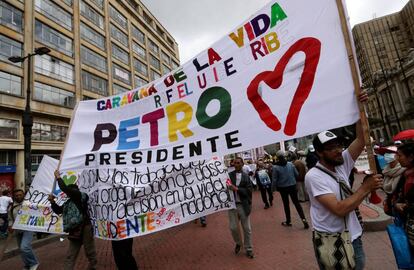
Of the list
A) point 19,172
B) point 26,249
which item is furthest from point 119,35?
point 26,249

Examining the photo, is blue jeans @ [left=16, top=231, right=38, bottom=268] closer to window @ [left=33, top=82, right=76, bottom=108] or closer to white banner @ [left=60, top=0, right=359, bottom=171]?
white banner @ [left=60, top=0, right=359, bottom=171]

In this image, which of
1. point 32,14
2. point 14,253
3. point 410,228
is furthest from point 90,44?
point 410,228

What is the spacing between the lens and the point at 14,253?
22.7 ft

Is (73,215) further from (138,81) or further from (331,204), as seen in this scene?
(138,81)

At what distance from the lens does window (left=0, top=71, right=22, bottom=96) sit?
2142 cm

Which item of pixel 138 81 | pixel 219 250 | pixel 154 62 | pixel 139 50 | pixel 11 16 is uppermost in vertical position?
pixel 139 50

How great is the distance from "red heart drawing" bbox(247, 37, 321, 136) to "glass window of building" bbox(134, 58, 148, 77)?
138ft

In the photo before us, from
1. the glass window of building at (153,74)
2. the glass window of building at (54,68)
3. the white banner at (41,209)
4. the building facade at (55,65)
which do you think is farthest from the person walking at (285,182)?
the glass window of building at (153,74)

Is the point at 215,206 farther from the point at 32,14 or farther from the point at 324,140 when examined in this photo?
the point at 32,14

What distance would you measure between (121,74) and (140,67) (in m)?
6.73

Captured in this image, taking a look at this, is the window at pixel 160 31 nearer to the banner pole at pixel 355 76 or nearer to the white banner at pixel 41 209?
the white banner at pixel 41 209

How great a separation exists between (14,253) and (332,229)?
7896 millimetres

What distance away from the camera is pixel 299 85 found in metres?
2.68

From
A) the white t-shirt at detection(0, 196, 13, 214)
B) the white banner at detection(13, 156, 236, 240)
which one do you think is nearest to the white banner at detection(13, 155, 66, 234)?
the white banner at detection(13, 156, 236, 240)
